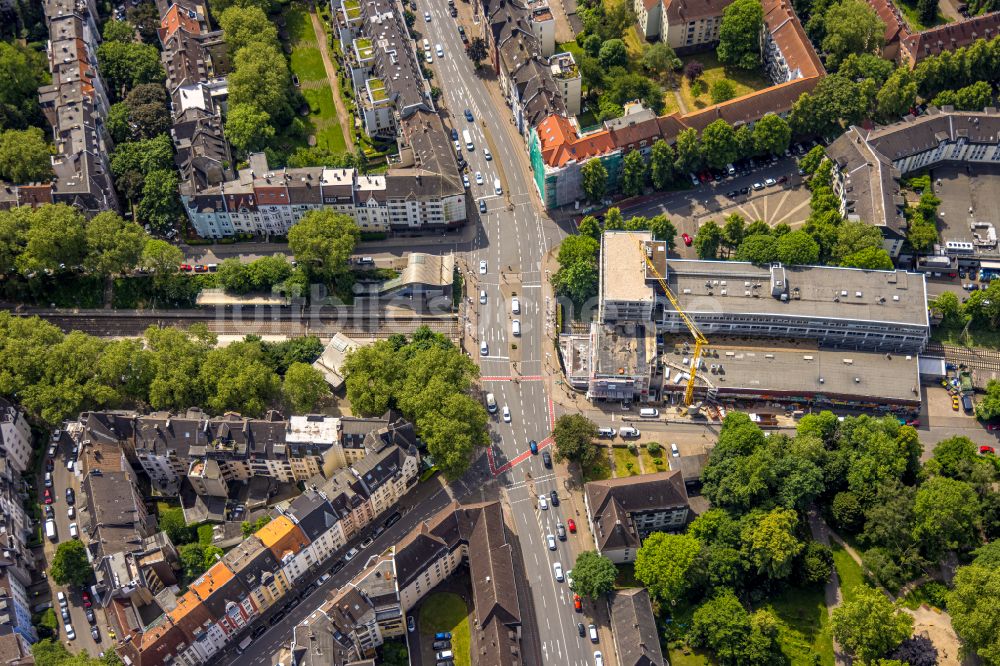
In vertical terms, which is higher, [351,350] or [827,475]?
[351,350]

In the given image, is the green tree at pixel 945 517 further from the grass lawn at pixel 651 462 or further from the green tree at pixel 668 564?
the grass lawn at pixel 651 462

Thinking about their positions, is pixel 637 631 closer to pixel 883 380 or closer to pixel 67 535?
pixel 883 380

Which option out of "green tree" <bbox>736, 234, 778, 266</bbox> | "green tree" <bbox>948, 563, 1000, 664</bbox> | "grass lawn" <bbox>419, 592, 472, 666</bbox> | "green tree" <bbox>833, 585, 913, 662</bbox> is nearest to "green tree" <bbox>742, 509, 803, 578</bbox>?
"green tree" <bbox>833, 585, 913, 662</bbox>

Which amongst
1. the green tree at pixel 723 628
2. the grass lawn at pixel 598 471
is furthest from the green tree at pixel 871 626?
the grass lawn at pixel 598 471

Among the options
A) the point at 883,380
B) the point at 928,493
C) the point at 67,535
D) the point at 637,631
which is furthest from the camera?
the point at 883,380

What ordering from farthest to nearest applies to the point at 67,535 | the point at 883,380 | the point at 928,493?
the point at 883,380
the point at 67,535
the point at 928,493

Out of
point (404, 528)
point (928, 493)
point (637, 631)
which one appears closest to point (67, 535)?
point (404, 528)
